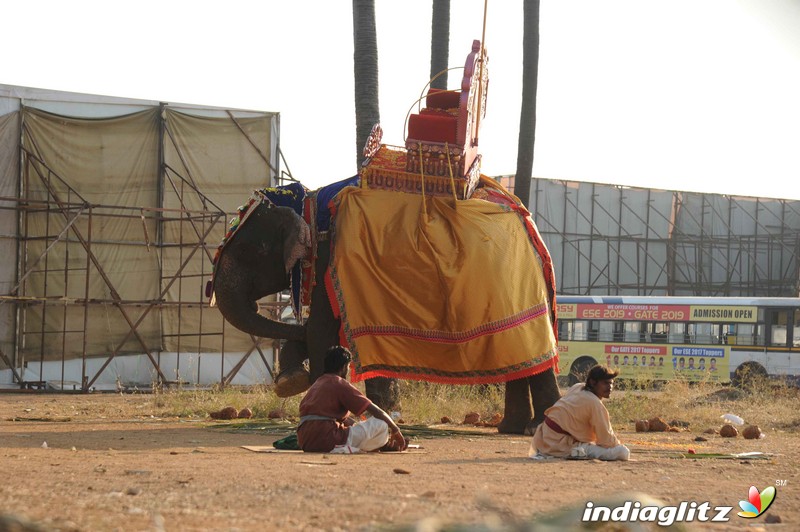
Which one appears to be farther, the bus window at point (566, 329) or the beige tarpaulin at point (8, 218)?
the bus window at point (566, 329)

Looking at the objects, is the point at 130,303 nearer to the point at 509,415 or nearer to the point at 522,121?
the point at 522,121

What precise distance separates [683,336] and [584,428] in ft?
78.8

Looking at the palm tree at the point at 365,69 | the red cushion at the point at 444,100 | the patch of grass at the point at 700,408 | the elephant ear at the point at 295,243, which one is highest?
the palm tree at the point at 365,69

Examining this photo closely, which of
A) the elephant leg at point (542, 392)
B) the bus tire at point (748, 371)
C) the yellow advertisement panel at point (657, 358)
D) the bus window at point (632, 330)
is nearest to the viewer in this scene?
the elephant leg at point (542, 392)

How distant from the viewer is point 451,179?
481 inches

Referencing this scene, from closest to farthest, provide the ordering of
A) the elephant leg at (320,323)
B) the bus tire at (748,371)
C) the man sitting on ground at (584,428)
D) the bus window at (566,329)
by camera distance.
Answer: the man sitting on ground at (584,428) < the elephant leg at (320,323) < the bus tire at (748,371) < the bus window at (566,329)

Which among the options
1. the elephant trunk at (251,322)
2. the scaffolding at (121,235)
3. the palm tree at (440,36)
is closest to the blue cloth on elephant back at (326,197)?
the elephant trunk at (251,322)

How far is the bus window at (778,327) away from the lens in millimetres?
31344

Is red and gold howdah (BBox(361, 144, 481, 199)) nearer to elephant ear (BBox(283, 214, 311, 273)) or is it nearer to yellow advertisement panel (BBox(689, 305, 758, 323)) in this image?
elephant ear (BBox(283, 214, 311, 273))

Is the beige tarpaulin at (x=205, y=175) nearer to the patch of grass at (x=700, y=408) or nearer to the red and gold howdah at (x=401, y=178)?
the patch of grass at (x=700, y=408)

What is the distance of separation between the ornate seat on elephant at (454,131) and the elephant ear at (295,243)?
4.40 feet

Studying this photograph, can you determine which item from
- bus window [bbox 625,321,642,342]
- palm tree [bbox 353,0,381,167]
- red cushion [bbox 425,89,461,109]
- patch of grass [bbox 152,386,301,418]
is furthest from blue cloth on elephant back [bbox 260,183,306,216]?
bus window [bbox 625,321,642,342]

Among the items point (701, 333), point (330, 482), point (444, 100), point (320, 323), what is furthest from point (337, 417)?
point (701, 333)

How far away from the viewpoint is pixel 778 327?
3144cm
